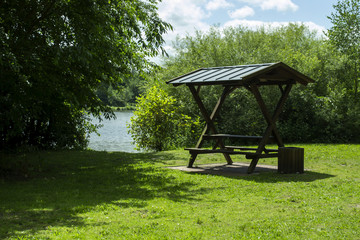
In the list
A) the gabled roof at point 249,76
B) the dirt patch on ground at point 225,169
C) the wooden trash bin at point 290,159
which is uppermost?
the gabled roof at point 249,76

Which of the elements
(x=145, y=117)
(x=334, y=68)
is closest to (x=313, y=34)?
(x=334, y=68)

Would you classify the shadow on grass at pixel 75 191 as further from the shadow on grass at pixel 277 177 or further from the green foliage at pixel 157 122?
the green foliage at pixel 157 122

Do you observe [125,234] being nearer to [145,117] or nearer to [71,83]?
[71,83]

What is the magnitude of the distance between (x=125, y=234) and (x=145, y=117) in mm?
15438

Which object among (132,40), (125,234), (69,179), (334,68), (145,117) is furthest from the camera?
(334,68)

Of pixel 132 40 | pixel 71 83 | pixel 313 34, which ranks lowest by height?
pixel 71 83

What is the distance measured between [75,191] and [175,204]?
2693mm

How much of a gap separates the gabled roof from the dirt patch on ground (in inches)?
99.2

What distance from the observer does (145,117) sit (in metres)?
21.7

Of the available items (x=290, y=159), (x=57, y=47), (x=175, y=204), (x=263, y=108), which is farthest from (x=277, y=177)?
(x=57, y=47)

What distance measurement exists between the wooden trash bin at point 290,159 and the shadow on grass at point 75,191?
→ 117 inches

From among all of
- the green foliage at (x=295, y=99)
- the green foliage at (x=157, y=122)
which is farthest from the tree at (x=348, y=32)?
the green foliage at (x=157, y=122)

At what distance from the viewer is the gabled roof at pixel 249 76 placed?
12.0m

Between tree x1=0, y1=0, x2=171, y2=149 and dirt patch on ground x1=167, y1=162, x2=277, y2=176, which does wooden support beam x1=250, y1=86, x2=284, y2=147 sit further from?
tree x1=0, y1=0, x2=171, y2=149
